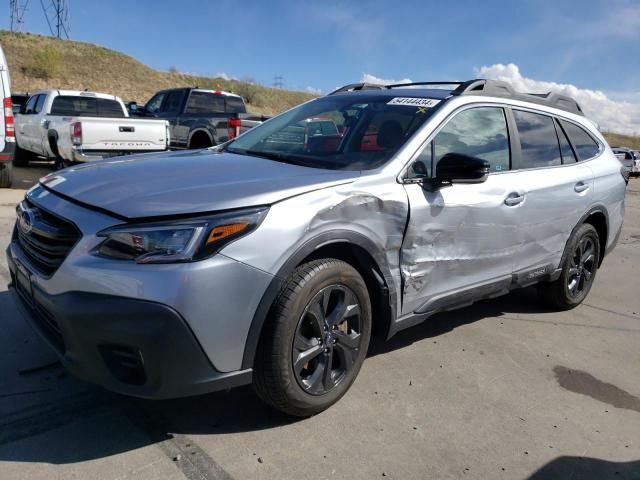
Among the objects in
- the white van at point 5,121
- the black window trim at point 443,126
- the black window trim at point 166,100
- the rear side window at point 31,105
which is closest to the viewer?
the black window trim at point 443,126

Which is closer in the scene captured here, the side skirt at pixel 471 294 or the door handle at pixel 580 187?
the side skirt at pixel 471 294

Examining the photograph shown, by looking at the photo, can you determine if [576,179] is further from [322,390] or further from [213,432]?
[213,432]

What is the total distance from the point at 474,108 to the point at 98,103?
10.1 m

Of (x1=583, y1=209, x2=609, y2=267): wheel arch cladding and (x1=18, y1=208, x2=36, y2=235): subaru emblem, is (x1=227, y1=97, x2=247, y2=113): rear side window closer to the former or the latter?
(x1=583, y1=209, x2=609, y2=267): wheel arch cladding

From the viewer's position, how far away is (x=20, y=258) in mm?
2877

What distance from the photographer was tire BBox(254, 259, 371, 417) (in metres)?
2.59

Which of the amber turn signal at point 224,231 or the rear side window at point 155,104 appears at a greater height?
the rear side window at point 155,104

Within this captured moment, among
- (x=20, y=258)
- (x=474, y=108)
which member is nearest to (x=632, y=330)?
(x=474, y=108)

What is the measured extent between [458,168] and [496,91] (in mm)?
1140

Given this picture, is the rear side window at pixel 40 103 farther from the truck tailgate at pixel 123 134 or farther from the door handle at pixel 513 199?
the door handle at pixel 513 199

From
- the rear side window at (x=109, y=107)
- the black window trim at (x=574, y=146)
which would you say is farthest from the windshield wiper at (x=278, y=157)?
the rear side window at (x=109, y=107)

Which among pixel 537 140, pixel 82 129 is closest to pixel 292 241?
pixel 537 140

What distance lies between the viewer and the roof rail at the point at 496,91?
12.6 feet

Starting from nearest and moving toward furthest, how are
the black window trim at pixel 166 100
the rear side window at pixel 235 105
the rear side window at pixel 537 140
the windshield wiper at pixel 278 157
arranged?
the windshield wiper at pixel 278 157
the rear side window at pixel 537 140
the black window trim at pixel 166 100
the rear side window at pixel 235 105
